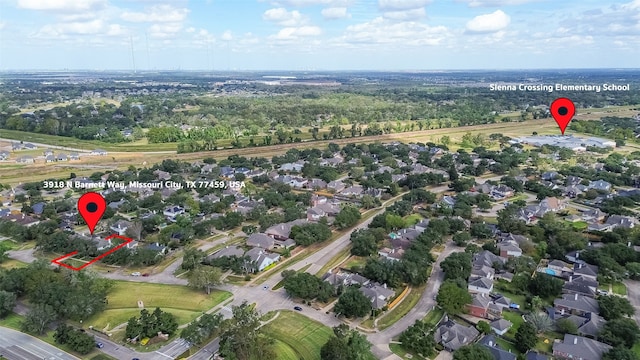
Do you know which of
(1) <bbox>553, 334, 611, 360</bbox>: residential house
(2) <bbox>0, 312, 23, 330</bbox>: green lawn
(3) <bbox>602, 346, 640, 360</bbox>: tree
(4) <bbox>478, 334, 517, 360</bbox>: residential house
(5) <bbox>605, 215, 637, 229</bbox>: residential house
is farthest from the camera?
(5) <bbox>605, 215, 637, 229</bbox>: residential house

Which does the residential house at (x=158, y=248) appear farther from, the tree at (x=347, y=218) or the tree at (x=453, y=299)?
the tree at (x=453, y=299)

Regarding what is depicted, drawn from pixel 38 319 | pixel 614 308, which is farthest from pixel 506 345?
pixel 38 319

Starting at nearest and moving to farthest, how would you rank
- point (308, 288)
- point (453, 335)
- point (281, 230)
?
point (453, 335) < point (308, 288) < point (281, 230)

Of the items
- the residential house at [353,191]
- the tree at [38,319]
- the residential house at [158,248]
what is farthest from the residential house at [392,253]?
the tree at [38,319]

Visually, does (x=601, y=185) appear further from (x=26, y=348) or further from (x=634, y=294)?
(x=26, y=348)

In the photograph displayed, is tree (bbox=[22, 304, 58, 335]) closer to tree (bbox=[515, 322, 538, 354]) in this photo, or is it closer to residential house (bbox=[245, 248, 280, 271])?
residential house (bbox=[245, 248, 280, 271])

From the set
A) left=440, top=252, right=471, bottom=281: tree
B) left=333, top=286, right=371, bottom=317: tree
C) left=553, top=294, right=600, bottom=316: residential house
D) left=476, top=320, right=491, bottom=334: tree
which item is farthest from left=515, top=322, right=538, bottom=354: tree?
left=333, top=286, right=371, bottom=317: tree
